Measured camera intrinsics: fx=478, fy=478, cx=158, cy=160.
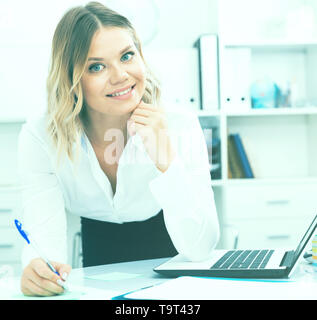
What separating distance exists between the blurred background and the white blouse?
89 cm

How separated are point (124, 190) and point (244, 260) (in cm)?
58

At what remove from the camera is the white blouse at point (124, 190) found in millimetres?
1171

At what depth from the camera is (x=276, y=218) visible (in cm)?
235

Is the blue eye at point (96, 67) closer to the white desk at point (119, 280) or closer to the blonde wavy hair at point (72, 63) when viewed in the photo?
the blonde wavy hair at point (72, 63)

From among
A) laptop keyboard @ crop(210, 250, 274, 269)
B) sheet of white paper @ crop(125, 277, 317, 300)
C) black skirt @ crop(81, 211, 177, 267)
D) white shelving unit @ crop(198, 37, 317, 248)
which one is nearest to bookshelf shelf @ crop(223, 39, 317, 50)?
white shelving unit @ crop(198, 37, 317, 248)

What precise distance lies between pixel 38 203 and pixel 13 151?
1372 millimetres

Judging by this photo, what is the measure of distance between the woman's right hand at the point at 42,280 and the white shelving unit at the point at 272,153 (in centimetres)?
142

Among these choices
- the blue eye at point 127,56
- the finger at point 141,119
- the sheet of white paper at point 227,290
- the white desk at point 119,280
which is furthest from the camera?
the blue eye at point 127,56

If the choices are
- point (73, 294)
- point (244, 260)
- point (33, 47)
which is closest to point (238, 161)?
point (33, 47)

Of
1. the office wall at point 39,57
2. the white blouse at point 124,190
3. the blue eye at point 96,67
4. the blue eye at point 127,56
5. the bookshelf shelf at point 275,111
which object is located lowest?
the white blouse at point 124,190

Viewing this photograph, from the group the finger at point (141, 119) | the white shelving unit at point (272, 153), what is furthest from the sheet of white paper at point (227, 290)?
the white shelving unit at point (272, 153)

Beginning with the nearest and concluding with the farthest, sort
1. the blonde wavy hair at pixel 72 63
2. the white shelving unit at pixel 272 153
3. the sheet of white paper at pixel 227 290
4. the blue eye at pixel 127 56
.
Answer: the sheet of white paper at pixel 227 290 < the blonde wavy hair at pixel 72 63 < the blue eye at pixel 127 56 < the white shelving unit at pixel 272 153

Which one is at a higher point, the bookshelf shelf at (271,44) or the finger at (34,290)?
the bookshelf shelf at (271,44)
